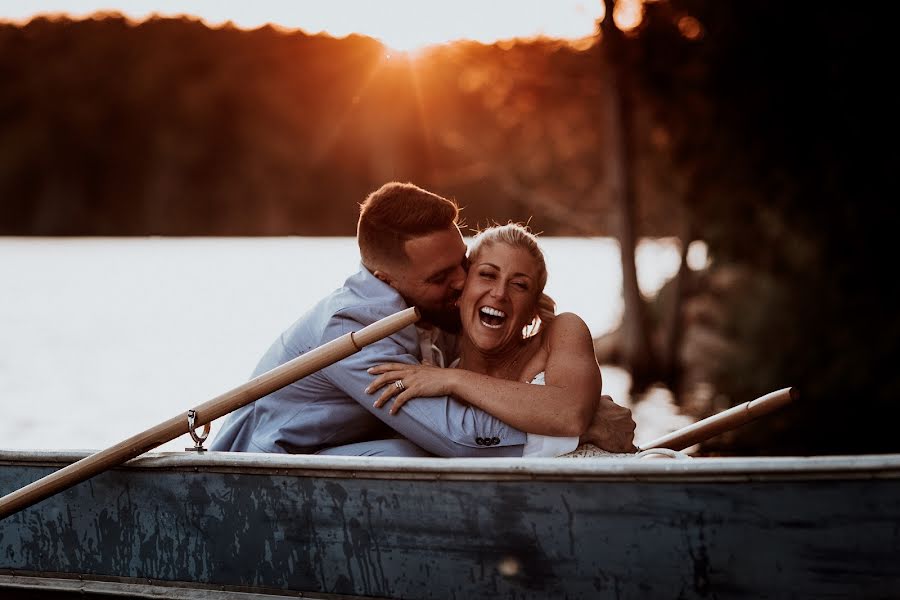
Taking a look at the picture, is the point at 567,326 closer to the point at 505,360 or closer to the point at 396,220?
the point at 505,360

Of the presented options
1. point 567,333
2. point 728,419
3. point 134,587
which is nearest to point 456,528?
point 567,333

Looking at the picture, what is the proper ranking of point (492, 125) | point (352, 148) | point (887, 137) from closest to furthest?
point (887, 137)
point (492, 125)
point (352, 148)

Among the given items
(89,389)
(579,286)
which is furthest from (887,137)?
(579,286)

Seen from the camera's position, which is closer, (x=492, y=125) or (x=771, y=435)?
(x=771, y=435)

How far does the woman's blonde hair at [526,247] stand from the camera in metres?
3.77

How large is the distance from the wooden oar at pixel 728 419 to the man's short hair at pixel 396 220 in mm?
1207

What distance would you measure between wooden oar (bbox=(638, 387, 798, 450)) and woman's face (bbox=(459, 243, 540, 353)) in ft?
2.79

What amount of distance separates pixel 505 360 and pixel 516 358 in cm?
4

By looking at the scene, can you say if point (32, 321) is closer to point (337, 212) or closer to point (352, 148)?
point (352, 148)

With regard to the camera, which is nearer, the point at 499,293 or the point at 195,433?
the point at 499,293

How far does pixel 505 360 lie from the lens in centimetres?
389

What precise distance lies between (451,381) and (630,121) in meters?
13.2

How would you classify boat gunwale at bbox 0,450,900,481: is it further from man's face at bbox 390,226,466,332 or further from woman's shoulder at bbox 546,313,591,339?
man's face at bbox 390,226,466,332

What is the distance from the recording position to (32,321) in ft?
119
